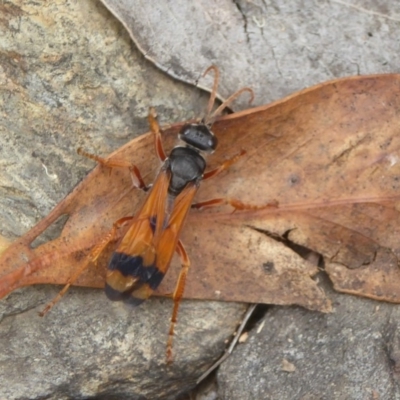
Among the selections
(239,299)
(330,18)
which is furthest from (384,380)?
(330,18)

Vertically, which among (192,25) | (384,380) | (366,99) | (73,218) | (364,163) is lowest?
(384,380)

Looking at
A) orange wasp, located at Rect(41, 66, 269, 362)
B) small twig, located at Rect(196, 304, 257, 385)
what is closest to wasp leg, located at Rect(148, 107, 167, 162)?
orange wasp, located at Rect(41, 66, 269, 362)

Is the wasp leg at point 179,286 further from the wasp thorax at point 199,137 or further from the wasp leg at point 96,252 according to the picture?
the wasp thorax at point 199,137

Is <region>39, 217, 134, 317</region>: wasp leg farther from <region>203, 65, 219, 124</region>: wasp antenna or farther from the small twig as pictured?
the small twig

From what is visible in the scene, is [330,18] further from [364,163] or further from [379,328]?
[379,328]

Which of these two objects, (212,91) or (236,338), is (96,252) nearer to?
(236,338)

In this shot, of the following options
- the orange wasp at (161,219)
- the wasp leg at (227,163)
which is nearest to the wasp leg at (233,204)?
the orange wasp at (161,219)
